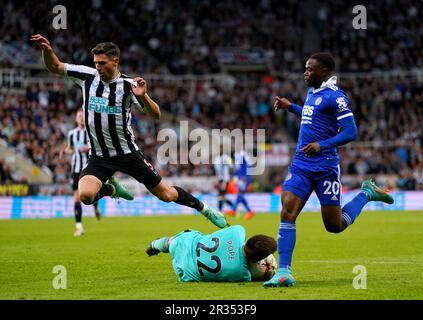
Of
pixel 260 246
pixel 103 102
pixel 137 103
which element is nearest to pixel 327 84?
pixel 260 246

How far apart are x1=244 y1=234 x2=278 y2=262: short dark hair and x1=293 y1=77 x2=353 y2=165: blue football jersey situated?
1035 mm

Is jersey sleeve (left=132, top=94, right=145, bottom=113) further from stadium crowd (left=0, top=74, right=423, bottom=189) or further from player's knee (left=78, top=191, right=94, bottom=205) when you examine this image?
stadium crowd (left=0, top=74, right=423, bottom=189)

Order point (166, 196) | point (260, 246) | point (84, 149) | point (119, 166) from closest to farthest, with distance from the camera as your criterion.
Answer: point (260, 246), point (119, 166), point (166, 196), point (84, 149)

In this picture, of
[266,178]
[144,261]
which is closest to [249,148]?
[266,178]

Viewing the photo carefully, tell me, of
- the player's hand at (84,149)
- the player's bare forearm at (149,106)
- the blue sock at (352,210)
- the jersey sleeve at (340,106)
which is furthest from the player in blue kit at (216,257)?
the player's hand at (84,149)

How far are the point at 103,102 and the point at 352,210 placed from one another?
3346mm

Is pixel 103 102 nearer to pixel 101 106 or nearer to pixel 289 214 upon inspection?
pixel 101 106

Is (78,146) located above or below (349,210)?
above

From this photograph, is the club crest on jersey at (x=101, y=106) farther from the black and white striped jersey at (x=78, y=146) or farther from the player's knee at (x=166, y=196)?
the black and white striped jersey at (x=78, y=146)

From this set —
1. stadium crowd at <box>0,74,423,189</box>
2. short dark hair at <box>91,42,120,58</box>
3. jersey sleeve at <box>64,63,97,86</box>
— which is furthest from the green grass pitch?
stadium crowd at <box>0,74,423,189</box>

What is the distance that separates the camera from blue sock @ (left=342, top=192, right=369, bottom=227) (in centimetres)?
1002

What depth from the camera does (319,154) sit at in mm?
9492

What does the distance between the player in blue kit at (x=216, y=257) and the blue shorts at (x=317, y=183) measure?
785 mm

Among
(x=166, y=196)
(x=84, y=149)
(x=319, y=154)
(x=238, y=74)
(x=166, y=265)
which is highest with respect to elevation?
(x=238, y=74)
